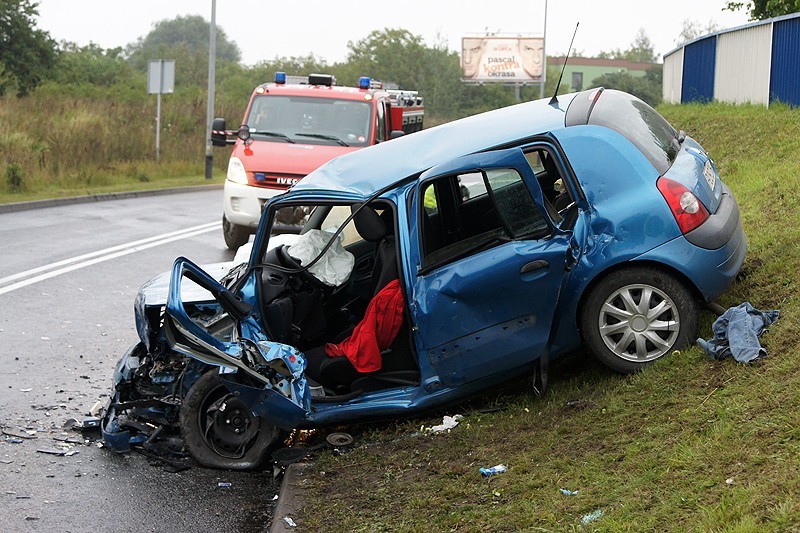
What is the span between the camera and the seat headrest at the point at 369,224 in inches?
252

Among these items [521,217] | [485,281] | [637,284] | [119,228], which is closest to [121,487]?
[485,281]

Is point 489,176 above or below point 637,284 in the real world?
above

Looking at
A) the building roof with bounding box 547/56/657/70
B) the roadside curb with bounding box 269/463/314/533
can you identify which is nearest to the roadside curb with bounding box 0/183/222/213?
the roadside curb with bounding box 269/463/314/533

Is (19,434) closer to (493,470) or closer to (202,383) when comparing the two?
(202,383)

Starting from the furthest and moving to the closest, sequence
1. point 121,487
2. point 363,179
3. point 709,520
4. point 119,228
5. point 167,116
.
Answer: point 167,116 < point 119,228 < point 363,179 < point 121,487 < point 709,520

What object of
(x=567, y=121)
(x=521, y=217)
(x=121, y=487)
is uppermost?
(x=567, y=121)

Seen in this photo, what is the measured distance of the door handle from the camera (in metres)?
6.14

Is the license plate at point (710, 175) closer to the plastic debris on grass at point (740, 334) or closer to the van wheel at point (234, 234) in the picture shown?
the plastic debris on grass at point (740, 334)

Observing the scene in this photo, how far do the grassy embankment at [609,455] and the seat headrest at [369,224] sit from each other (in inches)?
49.4

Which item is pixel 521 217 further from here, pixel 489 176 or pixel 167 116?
pixel 167 116

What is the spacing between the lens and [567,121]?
270 inches

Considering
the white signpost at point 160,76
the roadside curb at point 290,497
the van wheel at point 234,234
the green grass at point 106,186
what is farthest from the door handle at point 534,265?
the white signpost at point 160,76

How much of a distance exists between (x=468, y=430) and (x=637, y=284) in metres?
1.35

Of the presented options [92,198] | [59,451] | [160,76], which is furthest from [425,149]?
[160,76]
